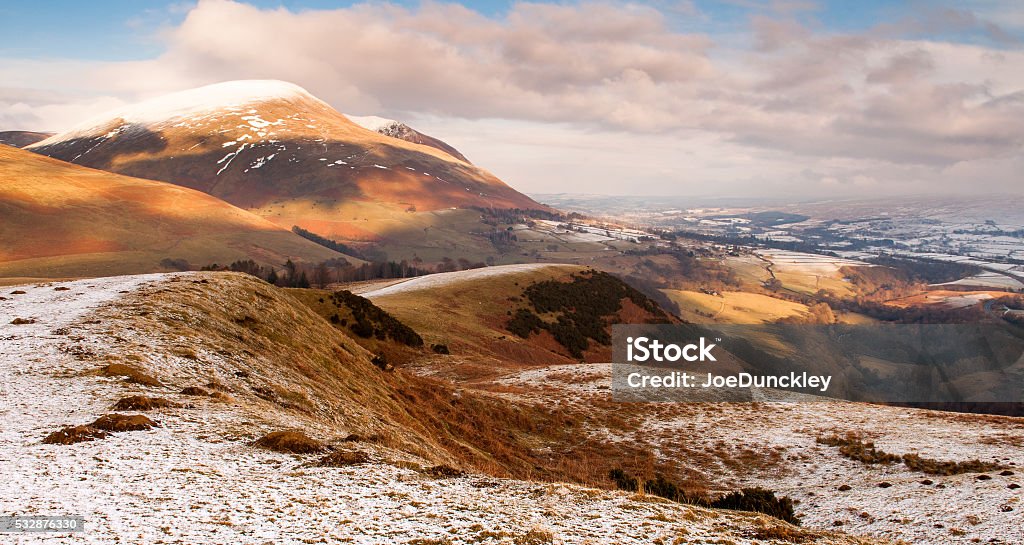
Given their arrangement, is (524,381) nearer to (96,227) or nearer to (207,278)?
(207,278)

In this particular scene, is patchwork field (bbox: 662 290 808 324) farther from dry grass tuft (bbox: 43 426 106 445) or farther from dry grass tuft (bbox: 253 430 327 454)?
dry grass tuft (bbox: 43 426 106 445)

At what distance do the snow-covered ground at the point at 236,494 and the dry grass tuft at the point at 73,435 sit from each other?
30cm

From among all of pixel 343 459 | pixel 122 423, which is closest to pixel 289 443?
pixel 343 459

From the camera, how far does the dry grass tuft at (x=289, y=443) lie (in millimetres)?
13273

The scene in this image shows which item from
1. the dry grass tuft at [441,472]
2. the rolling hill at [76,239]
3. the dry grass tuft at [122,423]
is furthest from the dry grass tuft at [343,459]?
the rolling hill at [76,239]

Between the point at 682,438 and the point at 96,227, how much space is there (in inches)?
8529

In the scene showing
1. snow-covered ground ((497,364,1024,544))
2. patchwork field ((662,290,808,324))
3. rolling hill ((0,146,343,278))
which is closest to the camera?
snow-covered ground ((497,364,1024,544))

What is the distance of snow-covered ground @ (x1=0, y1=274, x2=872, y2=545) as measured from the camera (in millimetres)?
9117

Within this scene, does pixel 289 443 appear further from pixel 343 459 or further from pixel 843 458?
pixel 843 458

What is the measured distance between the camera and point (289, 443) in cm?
1349

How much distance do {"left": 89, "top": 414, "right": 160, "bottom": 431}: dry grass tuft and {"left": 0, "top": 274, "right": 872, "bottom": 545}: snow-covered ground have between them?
A: 0.94 feet

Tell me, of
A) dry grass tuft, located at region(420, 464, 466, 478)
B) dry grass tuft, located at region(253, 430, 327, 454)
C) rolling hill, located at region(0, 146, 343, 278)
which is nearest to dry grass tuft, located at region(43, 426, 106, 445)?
dry grass tuft, located at region(253, 430, 327, 454)

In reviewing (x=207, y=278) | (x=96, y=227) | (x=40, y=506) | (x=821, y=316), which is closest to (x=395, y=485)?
(x=40, y=506)

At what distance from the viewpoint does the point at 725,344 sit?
114438 millimetres
